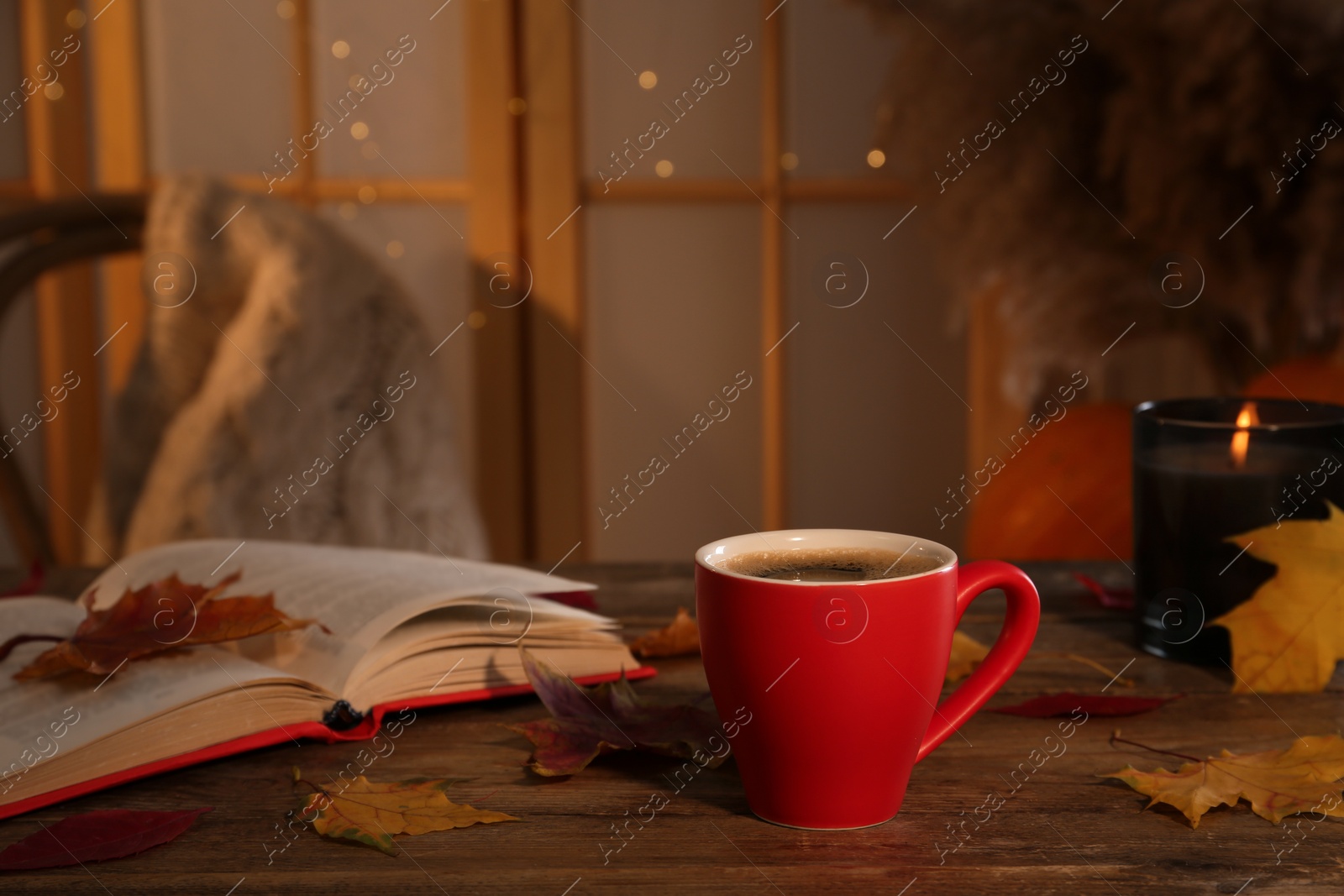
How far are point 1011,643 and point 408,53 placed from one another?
176 centimetres

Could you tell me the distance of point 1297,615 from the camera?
25.6 inches

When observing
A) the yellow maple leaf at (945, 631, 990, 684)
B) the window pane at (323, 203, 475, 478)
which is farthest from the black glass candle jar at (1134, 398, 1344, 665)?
the window pane at (323, 203, 475, 478)

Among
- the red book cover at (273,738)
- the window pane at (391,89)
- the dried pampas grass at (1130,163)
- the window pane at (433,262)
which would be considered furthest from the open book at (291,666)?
the window pane at (391,89)

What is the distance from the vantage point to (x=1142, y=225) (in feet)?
5.02

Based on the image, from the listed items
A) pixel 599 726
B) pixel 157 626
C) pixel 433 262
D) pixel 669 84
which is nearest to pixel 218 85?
pixel 433 262

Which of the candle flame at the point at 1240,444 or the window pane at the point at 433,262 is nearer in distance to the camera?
the candle flame at the point at 1240,444

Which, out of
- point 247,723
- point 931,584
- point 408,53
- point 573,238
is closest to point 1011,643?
point 931,584

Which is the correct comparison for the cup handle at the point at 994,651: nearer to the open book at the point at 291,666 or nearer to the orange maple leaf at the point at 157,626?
the open book at the point at 291,666

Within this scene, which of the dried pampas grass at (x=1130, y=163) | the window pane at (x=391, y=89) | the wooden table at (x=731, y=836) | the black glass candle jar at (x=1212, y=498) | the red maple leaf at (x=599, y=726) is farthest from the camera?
the window pane at (x=391, y=89)

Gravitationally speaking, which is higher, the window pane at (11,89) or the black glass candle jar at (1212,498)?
the window pane at (11,89)

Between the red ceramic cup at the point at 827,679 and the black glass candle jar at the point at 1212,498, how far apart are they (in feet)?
0.85

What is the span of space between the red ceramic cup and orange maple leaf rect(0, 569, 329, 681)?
27cm

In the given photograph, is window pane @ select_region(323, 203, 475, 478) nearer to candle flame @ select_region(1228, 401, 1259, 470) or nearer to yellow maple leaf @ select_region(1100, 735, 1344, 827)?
candle flame @ select_region(1228, 401, 1259, 470)

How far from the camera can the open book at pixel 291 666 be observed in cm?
53
